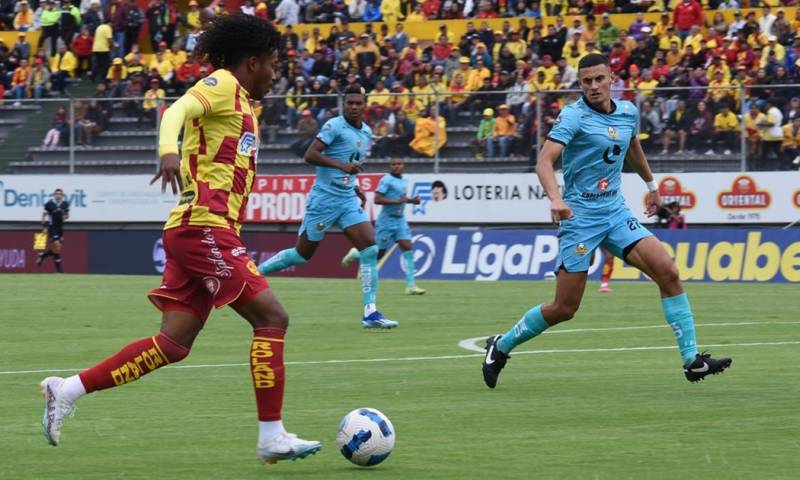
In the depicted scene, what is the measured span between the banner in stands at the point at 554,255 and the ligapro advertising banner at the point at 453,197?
1.34 meters

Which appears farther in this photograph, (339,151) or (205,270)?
(339,151)

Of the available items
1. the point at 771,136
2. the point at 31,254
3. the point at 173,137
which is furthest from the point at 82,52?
the point at 173,137

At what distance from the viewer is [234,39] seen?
8.54 meters

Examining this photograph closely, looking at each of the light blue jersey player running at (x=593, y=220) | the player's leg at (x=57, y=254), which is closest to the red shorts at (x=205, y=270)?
the light blue jersey player running at (x=593, y=220)

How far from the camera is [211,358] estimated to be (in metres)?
14.4

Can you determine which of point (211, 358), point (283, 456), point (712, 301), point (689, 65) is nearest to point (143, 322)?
point (211, 358)

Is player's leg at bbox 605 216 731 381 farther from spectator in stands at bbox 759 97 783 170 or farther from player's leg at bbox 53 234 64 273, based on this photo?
player's leg at bbox 53 234 64 273

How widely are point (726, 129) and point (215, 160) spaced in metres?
22.8

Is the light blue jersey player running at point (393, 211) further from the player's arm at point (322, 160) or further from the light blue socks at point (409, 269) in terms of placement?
the player's arm at point (322, 160)

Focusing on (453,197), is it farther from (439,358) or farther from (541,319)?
(541,319)

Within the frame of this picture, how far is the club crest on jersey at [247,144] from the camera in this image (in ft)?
27.4

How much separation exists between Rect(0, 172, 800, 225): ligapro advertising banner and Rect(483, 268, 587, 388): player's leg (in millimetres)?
18745

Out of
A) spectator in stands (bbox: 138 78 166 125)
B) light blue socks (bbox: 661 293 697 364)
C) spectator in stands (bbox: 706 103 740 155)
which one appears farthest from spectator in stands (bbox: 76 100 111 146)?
light blue socks (bbox: 661 293 697 364)

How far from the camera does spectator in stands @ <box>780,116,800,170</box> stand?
28984 millimetres
